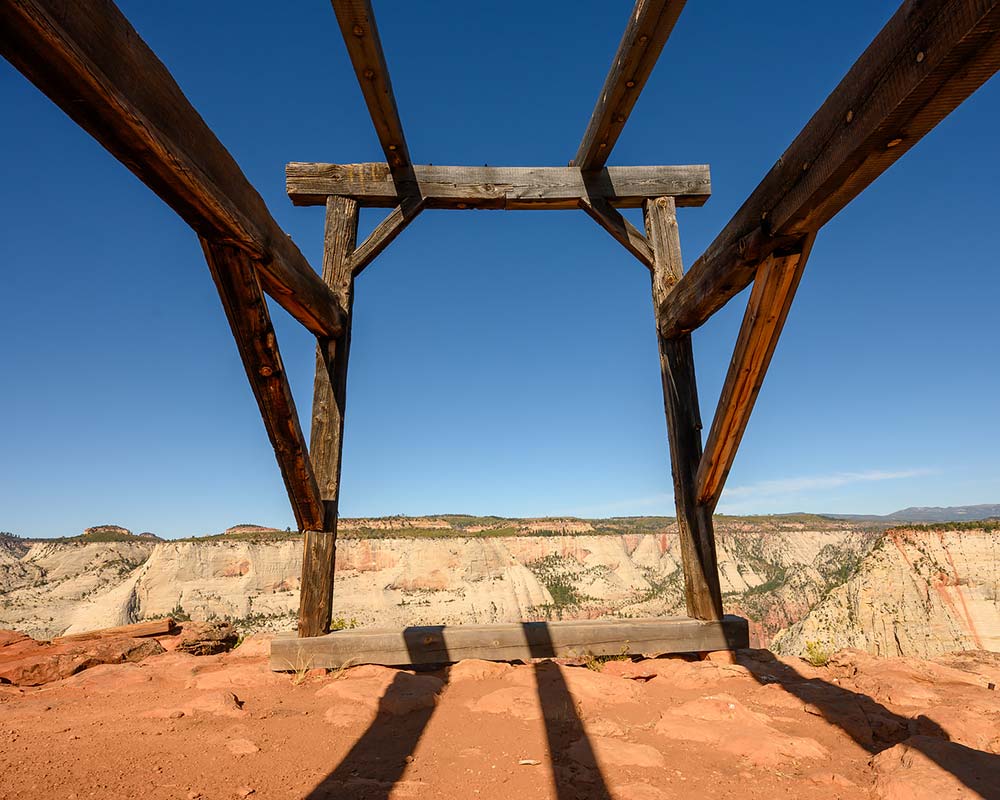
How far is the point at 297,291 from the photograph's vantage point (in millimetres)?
2928

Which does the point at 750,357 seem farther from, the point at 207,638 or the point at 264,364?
the point at 207,638

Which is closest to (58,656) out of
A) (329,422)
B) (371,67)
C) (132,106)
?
(329,422)

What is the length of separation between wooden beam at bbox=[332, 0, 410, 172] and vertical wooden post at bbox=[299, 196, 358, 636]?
28.6 inches

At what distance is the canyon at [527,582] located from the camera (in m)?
25.9

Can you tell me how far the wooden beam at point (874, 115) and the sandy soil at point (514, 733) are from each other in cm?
199

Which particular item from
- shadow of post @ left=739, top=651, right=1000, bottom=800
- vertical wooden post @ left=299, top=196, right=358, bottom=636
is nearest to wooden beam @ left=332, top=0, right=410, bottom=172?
vertical wooden post @ left=299, top=196, right=358, bottom=636

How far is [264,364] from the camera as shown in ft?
8.38

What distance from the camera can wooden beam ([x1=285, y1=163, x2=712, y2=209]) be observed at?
421 centimetres

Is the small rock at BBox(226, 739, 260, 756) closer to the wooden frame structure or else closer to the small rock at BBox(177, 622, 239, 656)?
the wooden frame structure

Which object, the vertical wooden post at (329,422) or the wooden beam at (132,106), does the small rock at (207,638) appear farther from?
the wooden beam at (132,106)

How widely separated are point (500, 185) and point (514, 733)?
3883 millimetres

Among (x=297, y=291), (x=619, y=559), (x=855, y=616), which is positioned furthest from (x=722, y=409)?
(x=619, y=559)

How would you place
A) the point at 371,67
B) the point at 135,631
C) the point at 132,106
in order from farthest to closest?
the point at 135,631 < the point at 371,67 < the point at 132,106

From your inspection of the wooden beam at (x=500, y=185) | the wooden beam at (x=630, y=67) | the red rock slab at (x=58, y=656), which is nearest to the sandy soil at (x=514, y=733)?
the red rock slab at (x=58, y=656)
